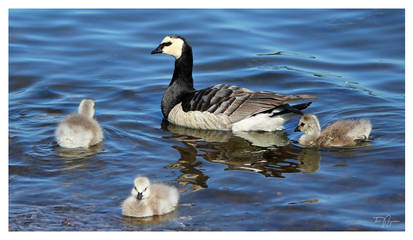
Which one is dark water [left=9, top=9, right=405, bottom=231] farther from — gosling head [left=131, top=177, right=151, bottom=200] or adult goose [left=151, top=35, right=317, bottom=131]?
gosling head [left=131, top=177, right=151, bottom=200]

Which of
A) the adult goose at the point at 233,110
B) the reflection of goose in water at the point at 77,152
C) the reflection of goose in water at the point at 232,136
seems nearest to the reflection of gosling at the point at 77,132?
the reflection of goose in water at the point at 77,152

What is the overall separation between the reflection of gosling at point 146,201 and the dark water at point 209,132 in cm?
12

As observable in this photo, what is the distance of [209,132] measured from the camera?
10.8 metres

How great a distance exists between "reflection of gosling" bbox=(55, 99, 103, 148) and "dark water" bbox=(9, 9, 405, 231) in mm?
169

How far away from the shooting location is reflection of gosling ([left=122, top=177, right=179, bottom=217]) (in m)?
7.32

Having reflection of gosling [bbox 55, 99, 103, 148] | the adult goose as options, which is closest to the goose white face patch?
the adult goose

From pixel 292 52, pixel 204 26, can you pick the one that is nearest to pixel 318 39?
pixel 292 52

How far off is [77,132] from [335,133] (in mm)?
3905

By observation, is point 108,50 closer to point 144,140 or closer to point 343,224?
point 144,140

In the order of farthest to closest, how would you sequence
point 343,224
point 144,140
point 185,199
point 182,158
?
point 144,140
point 182,158
point 185,199
point 343,224

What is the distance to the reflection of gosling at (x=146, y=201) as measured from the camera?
7316mm

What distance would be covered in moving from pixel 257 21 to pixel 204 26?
1.44m

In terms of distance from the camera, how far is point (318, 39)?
50.3ft

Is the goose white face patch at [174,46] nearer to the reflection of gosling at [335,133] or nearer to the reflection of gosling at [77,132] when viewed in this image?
the reflection of gosling at [77,132]
